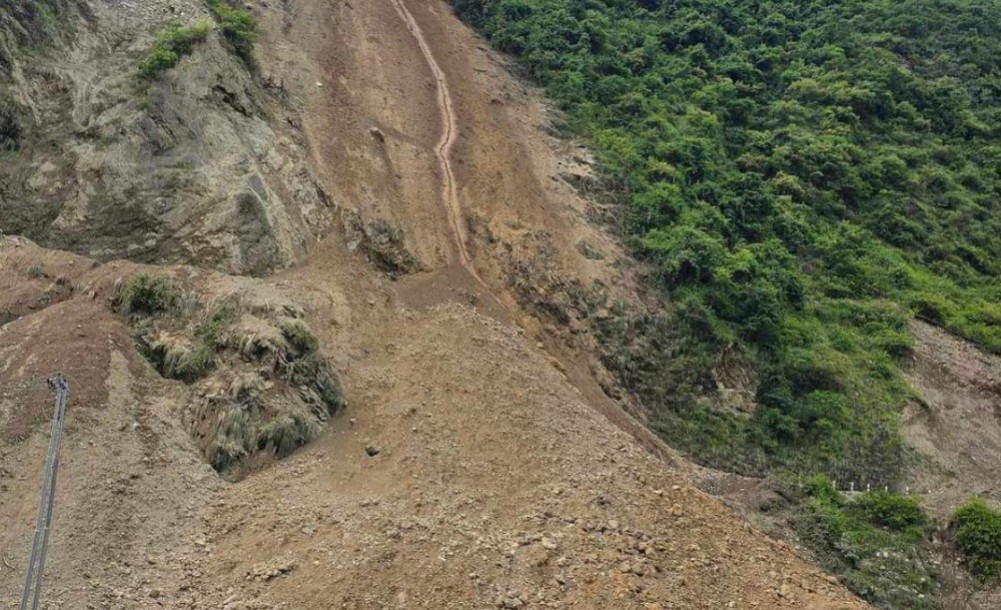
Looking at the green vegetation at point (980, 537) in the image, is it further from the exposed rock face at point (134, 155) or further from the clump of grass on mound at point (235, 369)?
the exposed rock face at point (134, 155)

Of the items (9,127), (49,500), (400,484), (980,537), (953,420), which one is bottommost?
(953,420)

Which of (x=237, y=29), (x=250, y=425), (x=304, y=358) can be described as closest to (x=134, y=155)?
(x=237, y=29)

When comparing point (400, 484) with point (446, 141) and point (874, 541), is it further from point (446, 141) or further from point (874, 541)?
point (446, 141)

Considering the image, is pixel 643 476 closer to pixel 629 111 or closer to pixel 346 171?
pixel 346 171

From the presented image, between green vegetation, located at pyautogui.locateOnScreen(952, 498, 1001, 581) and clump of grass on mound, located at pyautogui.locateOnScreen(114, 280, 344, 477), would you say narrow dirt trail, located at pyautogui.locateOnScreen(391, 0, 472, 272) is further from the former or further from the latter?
green vegetation, located at pyautogui.locateOnScreen(952, 498, 1001, 581)

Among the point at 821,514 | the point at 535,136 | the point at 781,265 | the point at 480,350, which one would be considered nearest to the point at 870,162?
the point at 781,265

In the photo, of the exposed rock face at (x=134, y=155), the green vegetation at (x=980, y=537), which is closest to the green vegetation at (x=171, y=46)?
the exposed rock face at (x=134, y=155)

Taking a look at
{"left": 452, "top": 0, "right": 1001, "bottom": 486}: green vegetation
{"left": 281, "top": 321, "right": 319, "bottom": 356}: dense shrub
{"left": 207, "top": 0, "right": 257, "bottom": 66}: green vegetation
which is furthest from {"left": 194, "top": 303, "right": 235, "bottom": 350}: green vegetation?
{"left": 207, "top": 0, "right": 257, "bottom": 66}: green vegetation
